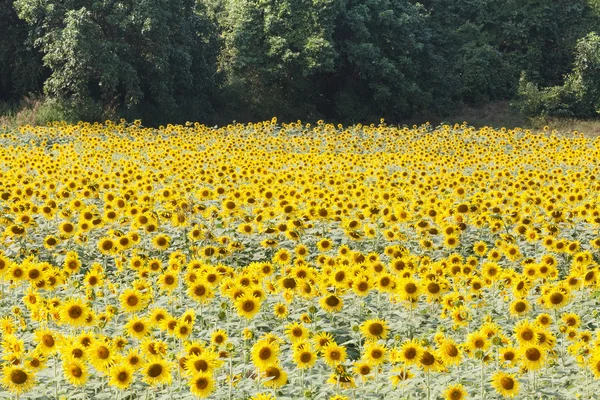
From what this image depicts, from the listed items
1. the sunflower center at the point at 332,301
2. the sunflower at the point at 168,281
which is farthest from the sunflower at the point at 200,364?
the sunflower at the point at 168,281

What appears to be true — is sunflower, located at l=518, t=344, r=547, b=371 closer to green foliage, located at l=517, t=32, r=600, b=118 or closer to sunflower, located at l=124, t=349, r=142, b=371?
sunflower, located at l=124, t=349, r=142, b=371

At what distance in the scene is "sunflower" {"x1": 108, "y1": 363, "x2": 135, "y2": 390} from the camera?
3.49 meters

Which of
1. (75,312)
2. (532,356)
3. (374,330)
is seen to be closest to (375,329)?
(374,330)

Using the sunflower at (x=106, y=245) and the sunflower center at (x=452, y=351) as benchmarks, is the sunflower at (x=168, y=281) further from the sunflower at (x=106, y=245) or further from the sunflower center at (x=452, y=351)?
the sunflower center at (x=452, y=351)

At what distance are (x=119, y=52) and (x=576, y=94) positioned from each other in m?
17.7

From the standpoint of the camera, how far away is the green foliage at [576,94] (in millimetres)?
28422

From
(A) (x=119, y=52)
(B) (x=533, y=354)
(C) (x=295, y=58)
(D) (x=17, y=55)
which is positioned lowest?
(B) (x=533, y=354)

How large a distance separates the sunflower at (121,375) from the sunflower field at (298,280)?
0.03ft

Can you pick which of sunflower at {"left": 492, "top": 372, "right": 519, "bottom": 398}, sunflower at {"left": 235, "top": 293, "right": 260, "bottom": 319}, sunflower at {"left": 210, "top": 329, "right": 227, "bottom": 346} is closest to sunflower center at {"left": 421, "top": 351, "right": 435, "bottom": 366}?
sunflower at {"left": 492, "top": 372, "right": 519, "bottom": 398}

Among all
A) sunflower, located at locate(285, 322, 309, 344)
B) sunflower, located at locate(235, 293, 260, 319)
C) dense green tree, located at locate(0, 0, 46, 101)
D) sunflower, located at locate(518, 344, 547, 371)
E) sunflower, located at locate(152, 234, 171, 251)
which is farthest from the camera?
dense green tree, located at locate(0, 0, 46, 101)

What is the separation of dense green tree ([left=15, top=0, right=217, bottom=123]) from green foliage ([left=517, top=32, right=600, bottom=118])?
43.1 ft

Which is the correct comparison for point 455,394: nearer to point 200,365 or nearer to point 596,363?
point 596,363

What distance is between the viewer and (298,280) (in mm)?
4984

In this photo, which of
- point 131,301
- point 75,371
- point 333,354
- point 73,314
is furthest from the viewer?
point 131,301
